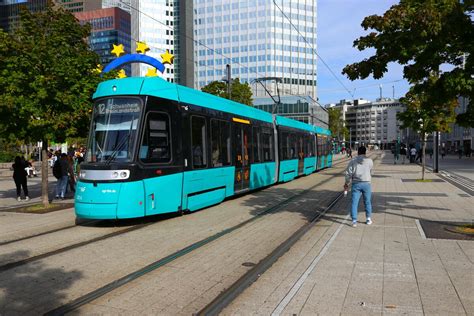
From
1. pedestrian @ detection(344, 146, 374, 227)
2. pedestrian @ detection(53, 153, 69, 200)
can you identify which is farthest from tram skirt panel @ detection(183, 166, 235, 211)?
pedestrian @ detection(53, 153, 69, 200)

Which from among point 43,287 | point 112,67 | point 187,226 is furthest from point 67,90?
point 43,287

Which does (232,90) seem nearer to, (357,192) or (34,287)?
(357,192)

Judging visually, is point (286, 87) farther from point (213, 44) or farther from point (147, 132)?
point (147, 132)

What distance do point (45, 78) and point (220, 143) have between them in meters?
5.21

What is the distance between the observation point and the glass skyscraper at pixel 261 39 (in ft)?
364

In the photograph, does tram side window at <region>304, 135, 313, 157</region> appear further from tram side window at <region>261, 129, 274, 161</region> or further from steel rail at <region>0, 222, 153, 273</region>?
steel rail at <region>0, 222, 153, 273</region>

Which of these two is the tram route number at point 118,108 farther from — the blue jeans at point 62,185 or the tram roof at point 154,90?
the blue jeans at point 62,185

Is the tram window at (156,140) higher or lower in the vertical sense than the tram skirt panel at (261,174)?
higher

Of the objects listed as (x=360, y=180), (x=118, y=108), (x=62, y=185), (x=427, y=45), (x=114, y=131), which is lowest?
(x=62, y=185)

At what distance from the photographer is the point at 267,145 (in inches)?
669

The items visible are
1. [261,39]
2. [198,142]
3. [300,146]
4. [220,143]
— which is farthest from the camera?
[261,39]

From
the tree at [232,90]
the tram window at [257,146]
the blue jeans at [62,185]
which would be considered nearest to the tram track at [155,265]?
the tram window at [257,146]

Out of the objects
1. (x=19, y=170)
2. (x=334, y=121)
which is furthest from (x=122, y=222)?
(x=334, y=121)

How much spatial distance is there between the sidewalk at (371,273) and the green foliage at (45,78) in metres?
7.94
